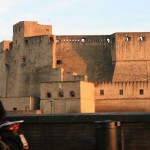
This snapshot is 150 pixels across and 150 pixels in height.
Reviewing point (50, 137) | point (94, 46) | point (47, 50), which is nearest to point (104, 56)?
point (94, 46)

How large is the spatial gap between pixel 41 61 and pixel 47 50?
3.77ft

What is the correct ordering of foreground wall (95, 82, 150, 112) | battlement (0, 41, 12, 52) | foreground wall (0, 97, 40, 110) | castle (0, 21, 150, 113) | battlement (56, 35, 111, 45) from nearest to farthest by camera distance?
1. foreground wall (0, 97, 40, 110)
2. foreground wall (95, 82, 150, 112)
3. castle (0, 21, 150, 113)
4. battlement (56, 35, 111, 45)
5. battlement (0, 41, 12, 52)

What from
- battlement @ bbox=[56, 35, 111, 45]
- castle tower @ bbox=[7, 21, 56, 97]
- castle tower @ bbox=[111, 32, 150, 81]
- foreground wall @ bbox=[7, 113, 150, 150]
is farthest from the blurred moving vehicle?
battlement @ bbox=[56, 35, 111, 45]

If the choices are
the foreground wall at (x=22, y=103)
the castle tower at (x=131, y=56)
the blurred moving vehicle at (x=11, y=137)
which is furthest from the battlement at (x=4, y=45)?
the blurred moving vehicle at (x=11, y=137)

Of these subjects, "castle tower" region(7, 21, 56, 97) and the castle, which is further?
"castle tower" region(7, 21, 56, 97)

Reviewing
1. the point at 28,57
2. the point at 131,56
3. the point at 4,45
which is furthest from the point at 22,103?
the point at 131,56

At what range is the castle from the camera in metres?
34.8

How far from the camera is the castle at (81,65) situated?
34844 mm

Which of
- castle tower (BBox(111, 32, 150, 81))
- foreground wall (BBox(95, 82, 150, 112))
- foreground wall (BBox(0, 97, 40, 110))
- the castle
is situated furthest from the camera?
castle tower (BBox(111, 32, 150, 81))

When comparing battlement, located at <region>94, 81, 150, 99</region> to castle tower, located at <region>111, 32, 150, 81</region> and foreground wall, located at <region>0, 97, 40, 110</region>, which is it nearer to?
castle tower, located at <region>111, 32, 150, 81</region>

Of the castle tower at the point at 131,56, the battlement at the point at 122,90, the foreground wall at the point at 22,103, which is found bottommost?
the foreground wall at the point at 22,103

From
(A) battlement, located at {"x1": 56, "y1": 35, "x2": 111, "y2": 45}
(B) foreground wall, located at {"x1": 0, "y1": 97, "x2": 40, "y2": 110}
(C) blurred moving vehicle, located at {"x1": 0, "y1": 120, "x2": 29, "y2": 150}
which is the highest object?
(A) battlement, located at {"x1": 56, "y1": 35, "x2": 111, "y2": 45}

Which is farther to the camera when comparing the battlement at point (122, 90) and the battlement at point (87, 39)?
the battlement at point (87, 39)

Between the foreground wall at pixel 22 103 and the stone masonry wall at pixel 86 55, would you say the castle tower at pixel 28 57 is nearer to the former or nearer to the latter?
the stone masonry wall at pixel 86 55
